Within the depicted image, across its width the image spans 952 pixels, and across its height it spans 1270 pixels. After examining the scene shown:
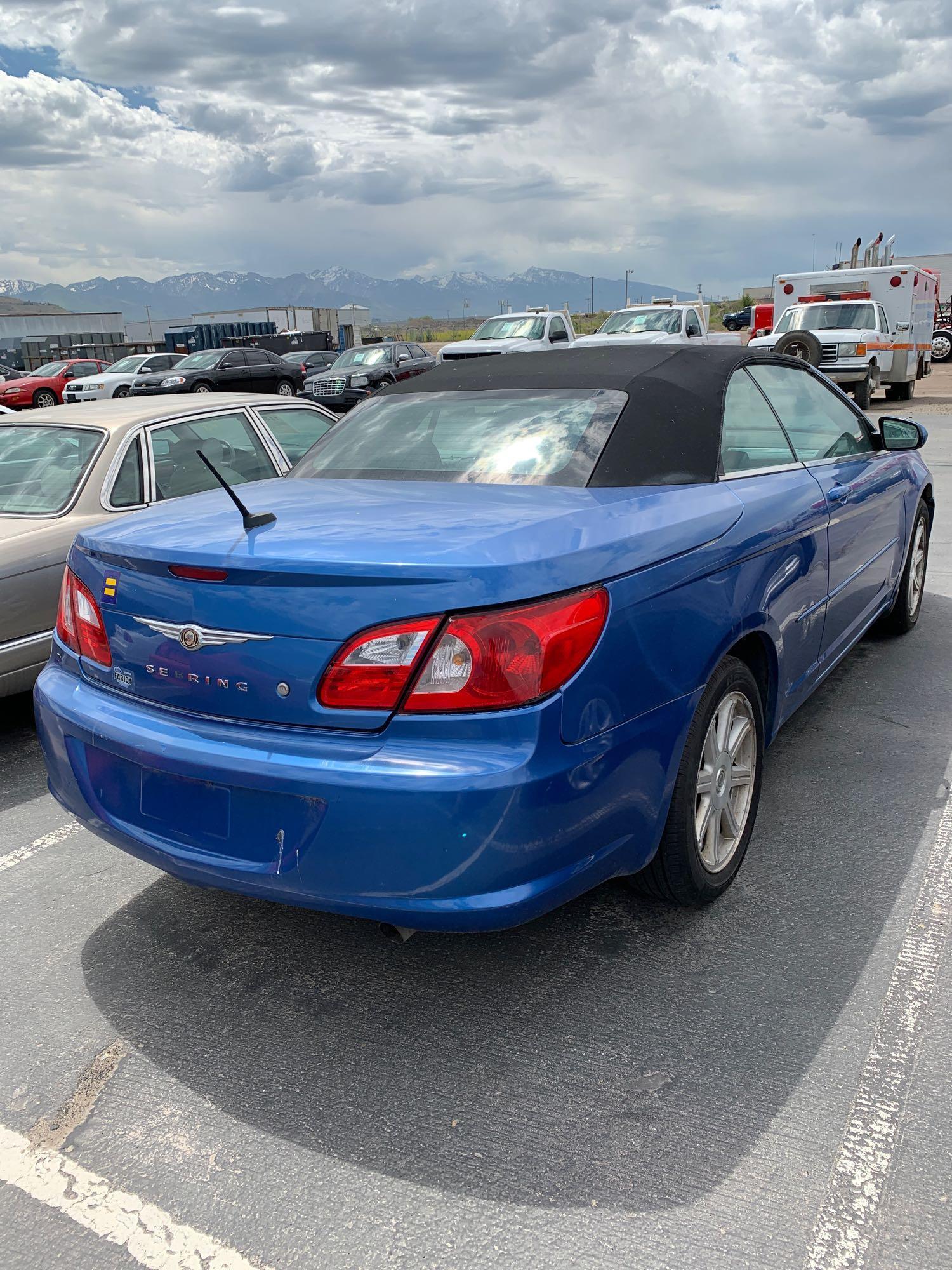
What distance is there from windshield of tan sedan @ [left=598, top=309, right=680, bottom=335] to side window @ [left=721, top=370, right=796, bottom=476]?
16.8 meters

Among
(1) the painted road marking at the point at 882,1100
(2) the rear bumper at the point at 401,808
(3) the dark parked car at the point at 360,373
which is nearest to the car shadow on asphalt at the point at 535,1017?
(1) the painted road marking at the point at 882,1100

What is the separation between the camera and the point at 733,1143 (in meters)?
2.17

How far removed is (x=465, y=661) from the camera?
2213 mm

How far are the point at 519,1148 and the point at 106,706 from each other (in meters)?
1.47

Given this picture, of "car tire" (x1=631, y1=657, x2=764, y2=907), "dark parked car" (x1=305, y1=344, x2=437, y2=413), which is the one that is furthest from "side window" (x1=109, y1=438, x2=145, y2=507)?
"dark parked car" (x1=305, y1=344, x2=437, y2=413)

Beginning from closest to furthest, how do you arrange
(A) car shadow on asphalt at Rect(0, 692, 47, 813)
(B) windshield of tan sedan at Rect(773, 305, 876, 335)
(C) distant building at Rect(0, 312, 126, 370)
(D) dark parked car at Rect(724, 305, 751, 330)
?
(A) car shadow on asphalt at Rect(0, 692, 47, 813) < (B) windshield of tan sedan at Rect(773, 305, 876, 335) < (D) dark parked car at Rect(724, 305, 751, 330) < (C) distant building at Rect(0, 312, 126, 370)

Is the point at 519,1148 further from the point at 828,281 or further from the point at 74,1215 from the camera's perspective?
the point at 828,281

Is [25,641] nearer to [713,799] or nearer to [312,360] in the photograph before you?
[713,799]

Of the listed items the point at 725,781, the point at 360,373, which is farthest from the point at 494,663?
the point at 360,373

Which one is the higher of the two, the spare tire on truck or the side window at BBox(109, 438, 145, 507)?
the spare tire on truck

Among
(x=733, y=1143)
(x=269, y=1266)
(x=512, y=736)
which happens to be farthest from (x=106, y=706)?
(x=733, y=1143)

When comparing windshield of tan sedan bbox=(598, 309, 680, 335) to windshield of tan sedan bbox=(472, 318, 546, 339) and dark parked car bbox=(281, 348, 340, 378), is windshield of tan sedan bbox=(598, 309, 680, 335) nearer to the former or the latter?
windshield of tan sedan bbox=(472, 318, 546, 339)

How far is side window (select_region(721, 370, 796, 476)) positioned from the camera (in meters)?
3.33

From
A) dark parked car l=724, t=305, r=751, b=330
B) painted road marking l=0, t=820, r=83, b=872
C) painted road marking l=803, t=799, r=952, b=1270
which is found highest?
dark parked car l=724, t=305, r=751, b=330
